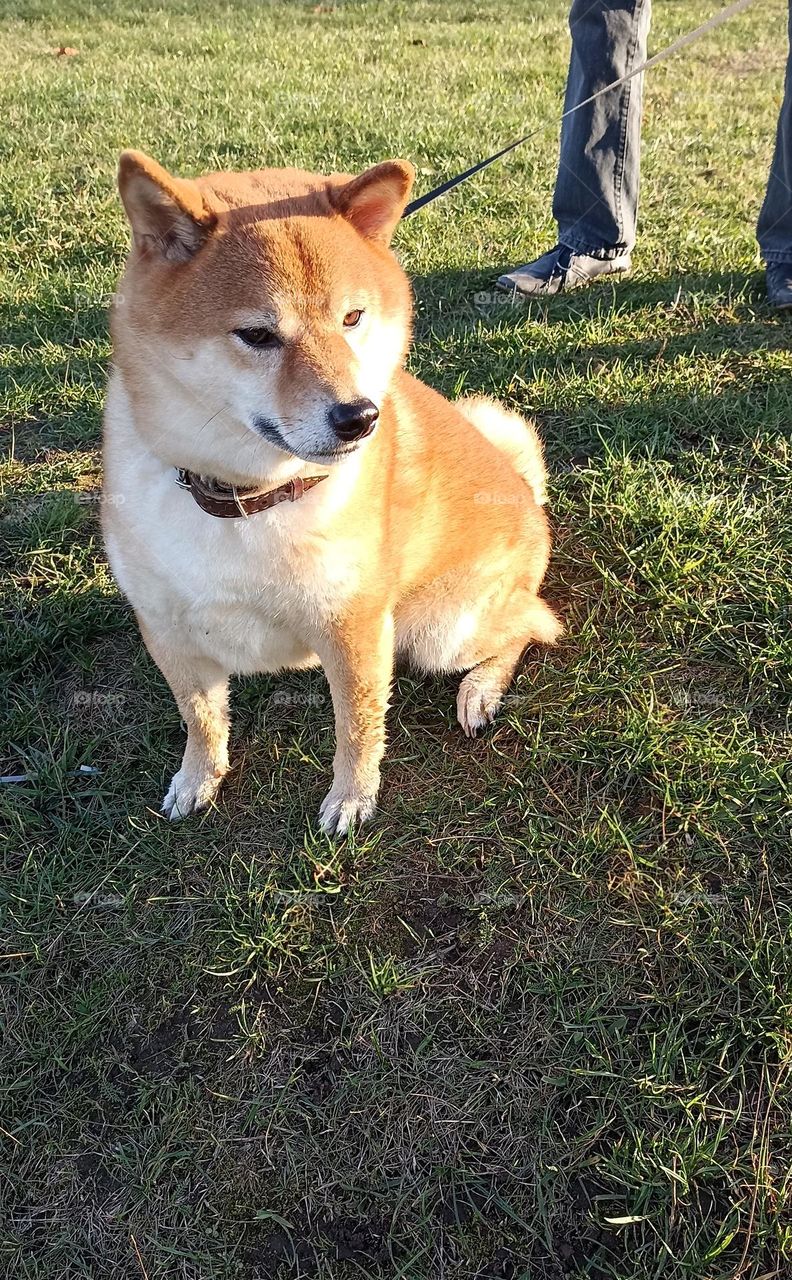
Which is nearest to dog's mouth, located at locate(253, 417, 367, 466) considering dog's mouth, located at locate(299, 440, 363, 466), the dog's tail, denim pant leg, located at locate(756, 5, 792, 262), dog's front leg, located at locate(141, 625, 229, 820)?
dog's mouth, located at locate(299, 440, 363, 466)

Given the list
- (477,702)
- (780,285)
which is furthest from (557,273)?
(477,702)

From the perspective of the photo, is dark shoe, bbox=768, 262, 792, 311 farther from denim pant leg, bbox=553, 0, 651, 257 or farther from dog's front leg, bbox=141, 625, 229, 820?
dog's front leg, bbox=141, 625, 229, 820

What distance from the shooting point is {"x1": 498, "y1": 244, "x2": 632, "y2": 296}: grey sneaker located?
456 centimetres

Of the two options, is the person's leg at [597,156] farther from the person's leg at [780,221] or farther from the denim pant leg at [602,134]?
the person's leg at [780,221]

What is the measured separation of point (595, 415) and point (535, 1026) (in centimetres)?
257

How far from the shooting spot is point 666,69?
8.25 m

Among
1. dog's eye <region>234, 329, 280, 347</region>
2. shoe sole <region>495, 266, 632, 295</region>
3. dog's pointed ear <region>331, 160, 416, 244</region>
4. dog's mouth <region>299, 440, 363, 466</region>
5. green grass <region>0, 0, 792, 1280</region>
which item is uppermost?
dog's pointed ear <region>331, 160, 416, 244</region>

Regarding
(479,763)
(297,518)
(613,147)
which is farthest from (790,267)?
(297,518)

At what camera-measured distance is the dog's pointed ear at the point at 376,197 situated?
6.56ft

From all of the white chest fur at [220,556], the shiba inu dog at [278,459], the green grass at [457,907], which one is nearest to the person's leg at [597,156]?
the green grass at [457,907]

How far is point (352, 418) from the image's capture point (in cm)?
185

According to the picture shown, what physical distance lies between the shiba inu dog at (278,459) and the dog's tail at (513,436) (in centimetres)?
45

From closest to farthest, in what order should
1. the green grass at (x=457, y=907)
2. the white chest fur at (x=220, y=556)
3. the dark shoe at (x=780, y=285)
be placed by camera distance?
1. the green grass at (x=457, y=907)
2. the white chest fur at (x=220, y=556)
3. the dark shoe at (x=780, y=285)

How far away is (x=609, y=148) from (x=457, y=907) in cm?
392
